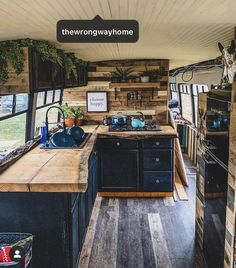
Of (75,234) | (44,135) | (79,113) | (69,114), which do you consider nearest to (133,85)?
(79,113)

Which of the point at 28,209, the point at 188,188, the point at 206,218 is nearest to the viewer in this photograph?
the point at 28,209

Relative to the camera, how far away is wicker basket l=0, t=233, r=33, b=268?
2.65 metres

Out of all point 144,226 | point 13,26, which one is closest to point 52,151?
point 144,226

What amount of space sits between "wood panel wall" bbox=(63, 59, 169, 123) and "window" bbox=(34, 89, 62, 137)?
280 millimetres

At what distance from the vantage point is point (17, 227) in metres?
3.15

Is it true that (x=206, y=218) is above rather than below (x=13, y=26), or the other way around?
below

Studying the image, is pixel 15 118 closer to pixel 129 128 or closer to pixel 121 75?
pixel 129 128

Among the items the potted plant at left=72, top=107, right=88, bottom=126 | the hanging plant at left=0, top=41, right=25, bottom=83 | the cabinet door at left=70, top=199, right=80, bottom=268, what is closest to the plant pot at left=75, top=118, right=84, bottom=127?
the potted plant at left=72, top=107, right=88, bottom=126

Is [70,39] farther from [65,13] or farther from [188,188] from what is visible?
[188,188]

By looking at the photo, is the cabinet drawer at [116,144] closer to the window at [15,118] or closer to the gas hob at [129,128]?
the gas hob at [129,128]

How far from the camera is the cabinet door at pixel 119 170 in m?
5.92

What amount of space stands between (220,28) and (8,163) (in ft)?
7.61

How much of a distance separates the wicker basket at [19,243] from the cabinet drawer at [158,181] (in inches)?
129

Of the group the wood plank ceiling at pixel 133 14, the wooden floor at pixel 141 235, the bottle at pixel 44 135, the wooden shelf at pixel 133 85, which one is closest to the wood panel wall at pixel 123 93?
the wooden shelf at pixel 133 85
